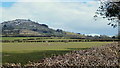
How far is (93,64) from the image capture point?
19.3 metres

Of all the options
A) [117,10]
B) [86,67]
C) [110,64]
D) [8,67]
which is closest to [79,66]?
[86,67]

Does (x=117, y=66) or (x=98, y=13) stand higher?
(x=98, y=13)

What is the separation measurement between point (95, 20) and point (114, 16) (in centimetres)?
252

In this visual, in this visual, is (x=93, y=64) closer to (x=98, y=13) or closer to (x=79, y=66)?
(x=79, y=66)

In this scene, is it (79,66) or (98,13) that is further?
(98,13)

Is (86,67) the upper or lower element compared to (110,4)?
lower

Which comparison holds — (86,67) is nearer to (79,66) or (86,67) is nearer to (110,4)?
(79,66)

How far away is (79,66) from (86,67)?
473 millimetres

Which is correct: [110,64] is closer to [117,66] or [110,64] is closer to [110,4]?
[117,66]

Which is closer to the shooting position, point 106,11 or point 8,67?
point 8,67

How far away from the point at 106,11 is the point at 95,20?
189 cm

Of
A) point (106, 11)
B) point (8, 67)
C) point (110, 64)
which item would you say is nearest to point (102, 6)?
point (106, 11)

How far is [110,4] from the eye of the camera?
34344 mm

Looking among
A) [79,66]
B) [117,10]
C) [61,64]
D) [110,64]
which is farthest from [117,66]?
[117,10]
